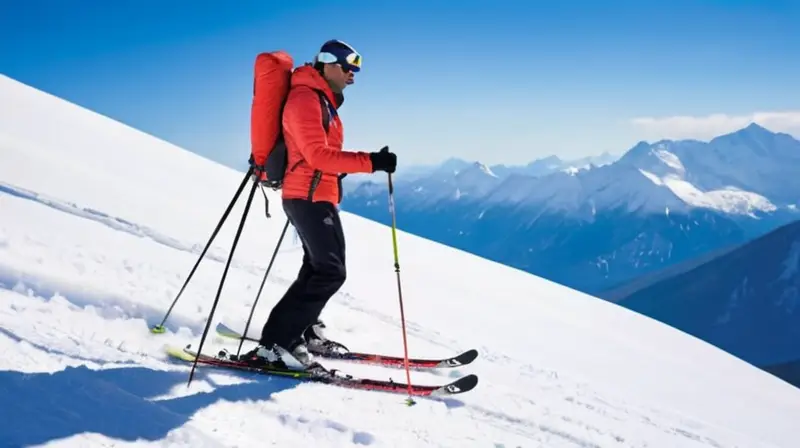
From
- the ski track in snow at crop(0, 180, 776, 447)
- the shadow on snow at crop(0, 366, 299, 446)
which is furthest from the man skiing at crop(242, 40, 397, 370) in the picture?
the shadow on snow at crop(0, 366, 299, 446)

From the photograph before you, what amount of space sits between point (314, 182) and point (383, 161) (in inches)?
25.9

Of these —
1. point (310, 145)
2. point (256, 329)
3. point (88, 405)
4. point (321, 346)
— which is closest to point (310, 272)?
point (310, 145)

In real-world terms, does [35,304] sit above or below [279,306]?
below

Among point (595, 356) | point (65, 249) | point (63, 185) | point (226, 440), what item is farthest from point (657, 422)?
point (63, 185)

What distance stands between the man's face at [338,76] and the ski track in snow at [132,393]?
2.75 m

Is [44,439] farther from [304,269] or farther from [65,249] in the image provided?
[65,249]

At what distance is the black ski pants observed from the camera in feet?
17.3

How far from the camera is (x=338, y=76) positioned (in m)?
5.33

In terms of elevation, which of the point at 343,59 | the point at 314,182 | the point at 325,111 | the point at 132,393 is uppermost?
the point at 343,59

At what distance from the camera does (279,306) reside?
18.2ft

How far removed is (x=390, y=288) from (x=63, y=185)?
306 inches

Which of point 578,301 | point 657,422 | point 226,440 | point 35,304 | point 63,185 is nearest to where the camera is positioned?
point 226,440

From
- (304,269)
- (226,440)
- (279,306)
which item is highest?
(304,269)

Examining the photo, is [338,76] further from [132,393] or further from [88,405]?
[88,405]
